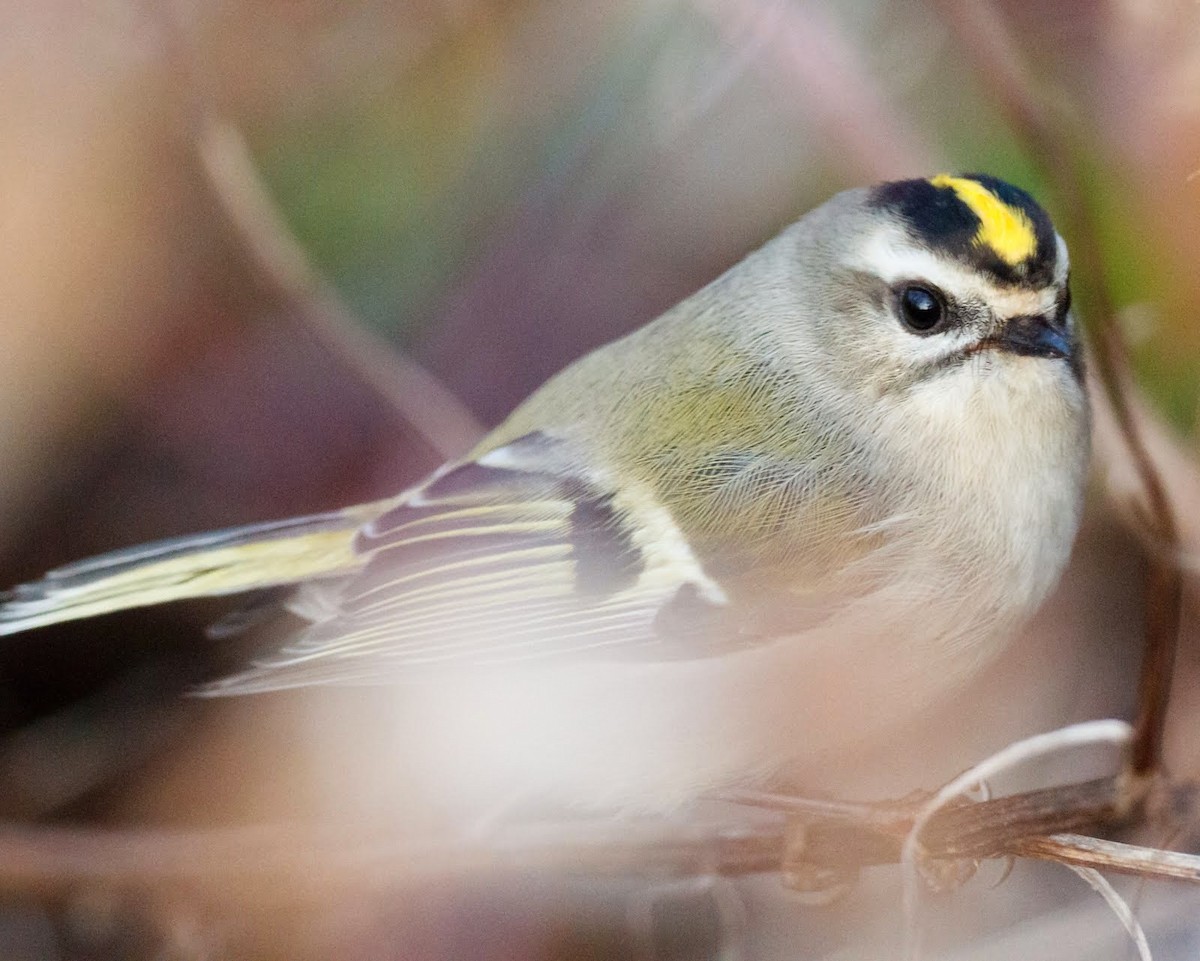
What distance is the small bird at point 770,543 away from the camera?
1100 millimetres

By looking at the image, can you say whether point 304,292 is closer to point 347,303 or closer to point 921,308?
point 347,303

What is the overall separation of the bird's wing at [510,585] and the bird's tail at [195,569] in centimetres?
5

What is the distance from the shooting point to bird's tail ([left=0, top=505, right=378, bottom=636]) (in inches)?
52.1

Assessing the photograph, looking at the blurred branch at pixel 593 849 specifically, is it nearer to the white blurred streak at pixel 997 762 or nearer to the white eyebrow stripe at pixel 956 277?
the white blurred streak at pixel 997 762

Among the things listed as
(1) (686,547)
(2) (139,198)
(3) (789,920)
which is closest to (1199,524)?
(1) (686,547)

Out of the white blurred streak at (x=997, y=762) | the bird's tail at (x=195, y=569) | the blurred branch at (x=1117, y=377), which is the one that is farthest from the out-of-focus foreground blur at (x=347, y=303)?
the white blurred streak at (x=997, y=762)

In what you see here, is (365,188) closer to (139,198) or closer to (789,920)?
(139,198)

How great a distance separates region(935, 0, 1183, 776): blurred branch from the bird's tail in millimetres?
712

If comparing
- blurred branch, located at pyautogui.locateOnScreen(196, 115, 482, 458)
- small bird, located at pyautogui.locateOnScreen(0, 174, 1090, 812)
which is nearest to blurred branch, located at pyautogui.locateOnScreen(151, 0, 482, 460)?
blurred branch, located at pyautogui.locateOnScreen(196, 115, 482, 458)

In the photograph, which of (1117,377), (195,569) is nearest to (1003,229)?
(1117,377)

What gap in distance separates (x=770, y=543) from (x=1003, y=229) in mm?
312

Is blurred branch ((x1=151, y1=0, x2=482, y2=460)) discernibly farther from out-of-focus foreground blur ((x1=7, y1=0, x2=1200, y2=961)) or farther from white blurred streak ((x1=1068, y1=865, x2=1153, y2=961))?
white blurred streak ((x1=1068, y1=865, x2=1153, y2=961))

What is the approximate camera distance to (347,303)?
1.77m

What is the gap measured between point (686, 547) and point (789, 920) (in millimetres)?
551
